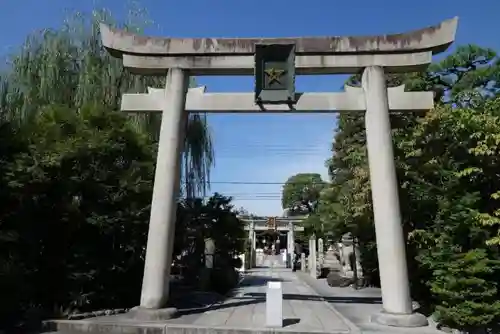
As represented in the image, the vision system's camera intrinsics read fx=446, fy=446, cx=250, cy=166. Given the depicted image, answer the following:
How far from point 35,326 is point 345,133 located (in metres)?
13.3

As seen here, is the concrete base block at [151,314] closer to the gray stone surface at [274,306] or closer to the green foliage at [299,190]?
the gray stone surface at [274,306]

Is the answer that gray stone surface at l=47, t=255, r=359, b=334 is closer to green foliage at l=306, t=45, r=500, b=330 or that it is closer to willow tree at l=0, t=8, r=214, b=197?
green foliage at l=306, t=45, r=500, b=330

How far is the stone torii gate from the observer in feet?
30.5

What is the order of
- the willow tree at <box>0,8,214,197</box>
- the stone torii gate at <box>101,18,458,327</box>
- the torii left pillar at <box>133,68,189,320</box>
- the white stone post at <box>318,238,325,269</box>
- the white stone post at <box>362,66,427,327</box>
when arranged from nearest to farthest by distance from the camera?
1. the white stone post at <box>362,66,427,327</box>
2. the torii left pillar at <box>133,68,189,320</box>
3. the stone torii gate at <box>101,18,458,327</box>
4. the willow tree at <box>0,8,214,197</box>
5. the white stone post at <box>318,238,325,269</box>

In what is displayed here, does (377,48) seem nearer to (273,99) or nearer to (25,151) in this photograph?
(273,99)

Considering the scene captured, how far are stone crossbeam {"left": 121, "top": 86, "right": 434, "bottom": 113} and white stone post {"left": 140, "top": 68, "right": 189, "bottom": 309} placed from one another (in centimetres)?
31

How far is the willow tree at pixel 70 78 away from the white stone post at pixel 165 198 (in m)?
4.68

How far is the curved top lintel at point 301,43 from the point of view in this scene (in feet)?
31.9

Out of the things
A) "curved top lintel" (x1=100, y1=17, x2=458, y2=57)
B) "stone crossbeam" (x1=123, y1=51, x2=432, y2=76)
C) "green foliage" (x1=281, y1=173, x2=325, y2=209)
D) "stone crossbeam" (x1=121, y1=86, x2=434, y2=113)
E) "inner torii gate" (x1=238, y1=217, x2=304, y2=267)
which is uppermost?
"green foliage" (x1=281, y1=173, x2=325, y2=209)

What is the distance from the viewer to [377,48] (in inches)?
386

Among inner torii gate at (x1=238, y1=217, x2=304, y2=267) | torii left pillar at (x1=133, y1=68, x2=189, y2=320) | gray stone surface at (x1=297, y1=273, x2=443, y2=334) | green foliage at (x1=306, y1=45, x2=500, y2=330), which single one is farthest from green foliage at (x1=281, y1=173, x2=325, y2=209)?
torii left pillar at (x1=133, y1=68, x2=189, y2=320)

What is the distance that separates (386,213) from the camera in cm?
895

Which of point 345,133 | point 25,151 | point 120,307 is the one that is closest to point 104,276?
point 120,307

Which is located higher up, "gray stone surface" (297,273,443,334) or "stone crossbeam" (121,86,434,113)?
"stone crossbeam" (121,86,434,113)
